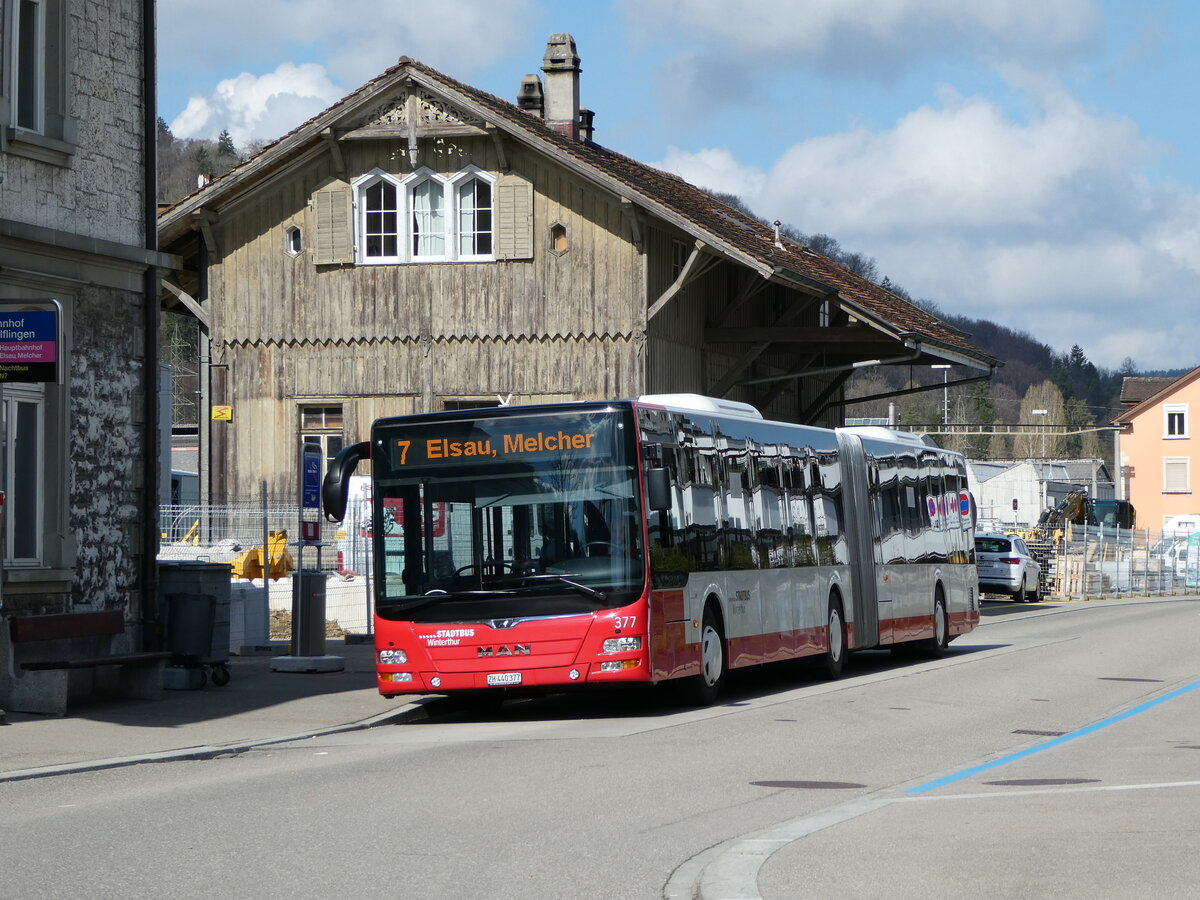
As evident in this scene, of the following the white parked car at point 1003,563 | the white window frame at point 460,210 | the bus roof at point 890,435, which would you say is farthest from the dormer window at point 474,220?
the white parked car at point 1003,563

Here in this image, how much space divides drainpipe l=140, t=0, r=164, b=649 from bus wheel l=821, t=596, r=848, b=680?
760 cm

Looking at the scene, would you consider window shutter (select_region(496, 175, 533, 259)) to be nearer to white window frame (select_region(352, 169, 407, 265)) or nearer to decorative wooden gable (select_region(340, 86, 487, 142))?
decorative wooden gable (select_region(340, 86, 487, 142))

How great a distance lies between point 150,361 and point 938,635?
12113 millimetres

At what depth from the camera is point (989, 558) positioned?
47.2 metres

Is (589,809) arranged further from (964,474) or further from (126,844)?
(964,474)

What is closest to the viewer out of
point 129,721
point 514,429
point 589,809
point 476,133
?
point 589,809

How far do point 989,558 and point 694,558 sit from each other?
32.2 m

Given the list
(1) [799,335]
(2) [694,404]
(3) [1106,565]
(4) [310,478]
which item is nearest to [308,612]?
(4) [310,478]

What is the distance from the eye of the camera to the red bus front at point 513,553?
15.2m

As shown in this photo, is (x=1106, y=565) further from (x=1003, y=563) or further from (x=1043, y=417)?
(x=1043, y=417)

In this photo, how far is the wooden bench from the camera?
14.7m

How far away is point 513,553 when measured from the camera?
15391mm

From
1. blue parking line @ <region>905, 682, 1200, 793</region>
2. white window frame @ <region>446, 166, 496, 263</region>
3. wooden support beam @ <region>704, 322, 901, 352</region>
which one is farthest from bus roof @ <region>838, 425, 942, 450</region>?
white window frame @ <region>446, 166, 496, 263</region>

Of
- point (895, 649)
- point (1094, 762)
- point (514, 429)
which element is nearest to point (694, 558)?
point (514, 429)
